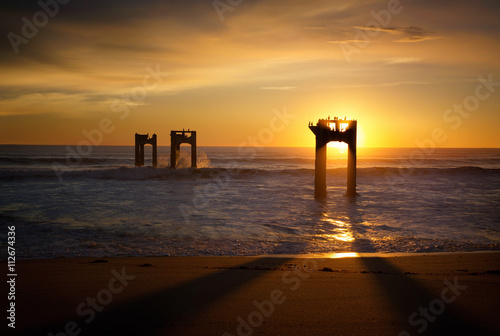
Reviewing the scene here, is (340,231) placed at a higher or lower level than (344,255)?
lower

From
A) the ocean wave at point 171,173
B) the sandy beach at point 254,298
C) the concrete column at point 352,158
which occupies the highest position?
the concrete column at point 352,158

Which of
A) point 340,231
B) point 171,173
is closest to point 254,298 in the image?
point 340,231

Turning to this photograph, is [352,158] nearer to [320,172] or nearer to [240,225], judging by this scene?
[320,172]

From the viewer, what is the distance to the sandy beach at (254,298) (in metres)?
4.60

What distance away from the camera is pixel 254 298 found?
5.63m

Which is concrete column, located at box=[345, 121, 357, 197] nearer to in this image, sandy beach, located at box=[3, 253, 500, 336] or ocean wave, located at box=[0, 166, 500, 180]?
sandy beach, located at box=[3, 253, 500, 336]

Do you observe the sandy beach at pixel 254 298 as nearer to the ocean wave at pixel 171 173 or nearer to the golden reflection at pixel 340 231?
the golden reflection at pixel 340 231

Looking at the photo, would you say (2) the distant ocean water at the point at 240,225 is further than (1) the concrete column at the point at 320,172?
No

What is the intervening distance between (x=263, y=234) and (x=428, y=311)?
7139mm

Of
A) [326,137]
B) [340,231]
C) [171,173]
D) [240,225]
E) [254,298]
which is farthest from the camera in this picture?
[171,173]

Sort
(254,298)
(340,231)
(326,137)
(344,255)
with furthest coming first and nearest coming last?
1. (326,137)
2. (340,231)
3. (344,255)
4. (254,298)

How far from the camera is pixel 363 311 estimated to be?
5.08 meters

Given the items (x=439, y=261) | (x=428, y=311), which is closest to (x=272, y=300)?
(x=428, y=311)

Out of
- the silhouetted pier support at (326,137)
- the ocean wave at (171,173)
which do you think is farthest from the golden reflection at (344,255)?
the ocean wave at (171,173)
